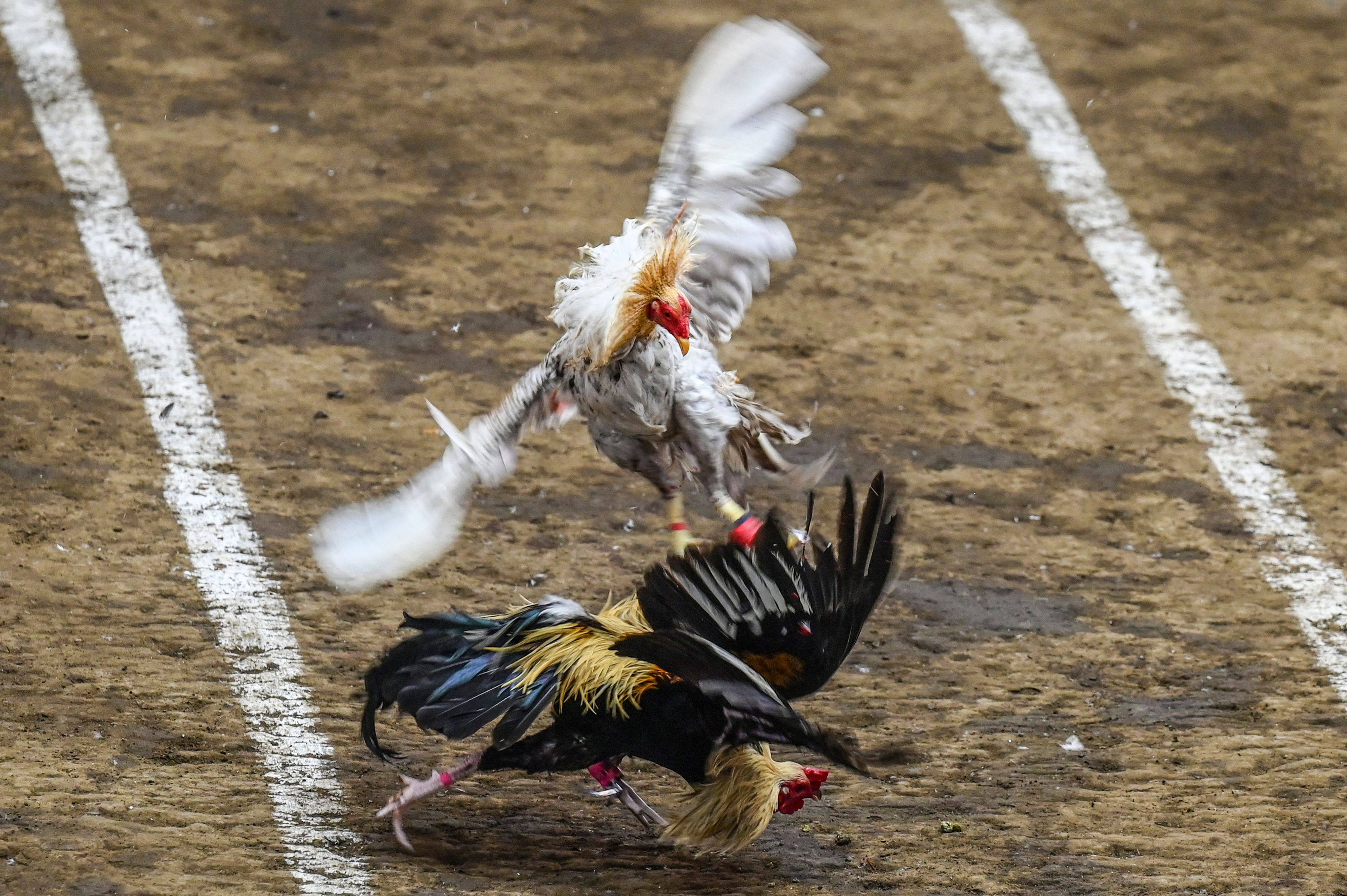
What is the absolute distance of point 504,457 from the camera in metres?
4.25

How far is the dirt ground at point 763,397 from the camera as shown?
154 inches

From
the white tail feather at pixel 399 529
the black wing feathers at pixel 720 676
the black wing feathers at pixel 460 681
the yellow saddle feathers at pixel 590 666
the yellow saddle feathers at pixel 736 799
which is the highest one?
the black wing feathers at pixel 720 676

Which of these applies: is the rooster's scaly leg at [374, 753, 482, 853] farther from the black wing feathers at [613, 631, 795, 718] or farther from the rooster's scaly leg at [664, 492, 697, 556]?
the rooster's scaly leg at [664, 492, 697, 556]

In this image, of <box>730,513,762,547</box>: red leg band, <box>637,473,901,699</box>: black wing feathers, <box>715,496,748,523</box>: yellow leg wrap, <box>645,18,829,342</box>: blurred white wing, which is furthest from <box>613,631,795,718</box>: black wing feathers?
<box>645,18,829,342</box>: blurred white wing

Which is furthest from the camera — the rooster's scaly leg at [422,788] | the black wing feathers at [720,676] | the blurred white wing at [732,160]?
the blurred white wing at [732,160]

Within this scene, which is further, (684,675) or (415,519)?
(415,519)

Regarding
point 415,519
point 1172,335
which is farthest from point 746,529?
point 1172,335

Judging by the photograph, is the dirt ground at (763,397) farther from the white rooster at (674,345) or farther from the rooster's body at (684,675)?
the white rooster at (674,345)

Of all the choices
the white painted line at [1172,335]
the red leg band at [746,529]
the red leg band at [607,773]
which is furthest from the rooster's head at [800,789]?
the white painted line at [1172,335]

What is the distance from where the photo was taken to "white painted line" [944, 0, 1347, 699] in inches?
198

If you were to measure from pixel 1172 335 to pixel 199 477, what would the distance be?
3.66 meters

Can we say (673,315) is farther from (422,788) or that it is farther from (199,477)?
(199,477)

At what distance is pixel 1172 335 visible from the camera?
6.30 m

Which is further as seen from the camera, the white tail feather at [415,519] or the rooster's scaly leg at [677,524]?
the rooster's scaly leg at [677,524]
